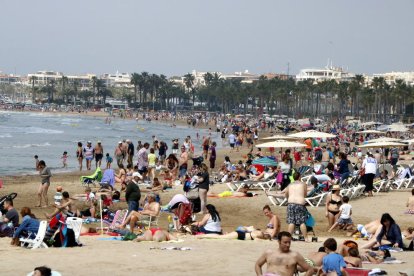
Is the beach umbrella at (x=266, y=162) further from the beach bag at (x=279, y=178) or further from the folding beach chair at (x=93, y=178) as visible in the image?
the folding beach chair at (x=93, y=178)

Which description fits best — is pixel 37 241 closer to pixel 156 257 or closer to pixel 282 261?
pixel 156 257

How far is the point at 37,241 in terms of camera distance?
11.5 m

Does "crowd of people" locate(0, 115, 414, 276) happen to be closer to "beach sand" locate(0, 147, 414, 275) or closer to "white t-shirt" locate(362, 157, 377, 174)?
"white t-shirt" locate(362, 157, 377, 174)

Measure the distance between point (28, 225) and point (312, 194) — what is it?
282 inches

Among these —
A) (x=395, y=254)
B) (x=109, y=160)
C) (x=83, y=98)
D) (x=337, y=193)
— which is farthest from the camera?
(x=83, y=98)

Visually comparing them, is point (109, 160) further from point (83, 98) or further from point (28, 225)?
point (83, 98)

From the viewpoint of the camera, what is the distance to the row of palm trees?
388ft

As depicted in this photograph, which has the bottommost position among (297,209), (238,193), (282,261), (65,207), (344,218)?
(238,193)

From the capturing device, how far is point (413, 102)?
11525 cm

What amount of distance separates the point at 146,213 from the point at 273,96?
13243 centimetres

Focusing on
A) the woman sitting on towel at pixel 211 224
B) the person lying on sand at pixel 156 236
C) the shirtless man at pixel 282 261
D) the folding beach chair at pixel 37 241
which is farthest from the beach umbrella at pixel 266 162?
the shirtless man at pixel 282 261

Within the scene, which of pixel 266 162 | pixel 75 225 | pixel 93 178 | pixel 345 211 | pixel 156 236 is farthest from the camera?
pixel 266 162

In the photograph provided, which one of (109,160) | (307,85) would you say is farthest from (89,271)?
(307,85)

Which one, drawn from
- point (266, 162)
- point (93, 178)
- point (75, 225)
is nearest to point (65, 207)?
point (75, 225)
